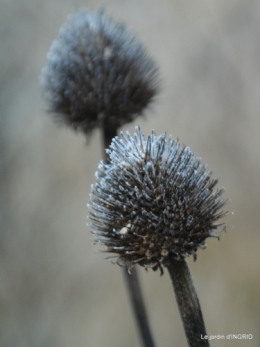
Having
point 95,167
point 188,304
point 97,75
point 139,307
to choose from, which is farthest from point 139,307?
point 95,167

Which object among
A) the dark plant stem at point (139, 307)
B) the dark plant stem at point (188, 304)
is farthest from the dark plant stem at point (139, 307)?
the dark plant stem at point (188, 304)

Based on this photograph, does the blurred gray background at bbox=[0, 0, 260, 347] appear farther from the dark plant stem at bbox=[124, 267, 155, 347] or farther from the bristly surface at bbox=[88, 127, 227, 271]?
the bristly surface at bbox=[88, 127, 227, 271]

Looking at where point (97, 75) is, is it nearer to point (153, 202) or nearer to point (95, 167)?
point (153, 202)

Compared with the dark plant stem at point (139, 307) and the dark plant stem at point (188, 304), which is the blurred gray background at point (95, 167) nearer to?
the dark plant stem at point (139, 307)

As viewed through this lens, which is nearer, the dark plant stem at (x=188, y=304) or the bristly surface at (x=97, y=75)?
the dark plant stem at (x=188, y=304)

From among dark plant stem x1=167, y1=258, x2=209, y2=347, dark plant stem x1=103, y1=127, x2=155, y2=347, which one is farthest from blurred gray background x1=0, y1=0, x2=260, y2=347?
dark plant stem x1=167, y1=258, x2=209, y2=347

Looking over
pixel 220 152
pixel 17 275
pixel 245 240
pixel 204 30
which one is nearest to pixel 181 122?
pixel 220 152

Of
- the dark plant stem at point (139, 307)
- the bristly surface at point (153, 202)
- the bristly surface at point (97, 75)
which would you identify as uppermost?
the bristly surface at point (97, 75)
